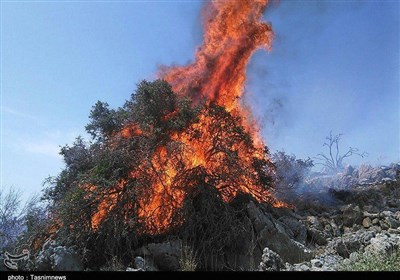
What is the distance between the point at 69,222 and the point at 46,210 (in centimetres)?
256

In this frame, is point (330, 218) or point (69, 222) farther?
point (330, 218)

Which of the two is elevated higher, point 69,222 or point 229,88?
point 229,88

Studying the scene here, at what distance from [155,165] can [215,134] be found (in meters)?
3.05

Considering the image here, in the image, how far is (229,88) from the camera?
20.1 m

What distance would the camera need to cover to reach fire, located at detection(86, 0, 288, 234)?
1473 cm

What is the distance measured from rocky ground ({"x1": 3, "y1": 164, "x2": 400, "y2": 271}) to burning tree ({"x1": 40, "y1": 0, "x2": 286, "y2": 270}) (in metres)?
0.94

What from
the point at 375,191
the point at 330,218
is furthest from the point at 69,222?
the point at 375,191

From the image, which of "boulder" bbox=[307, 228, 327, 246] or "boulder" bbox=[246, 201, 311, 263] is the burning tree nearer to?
"boulder" bbox=[246, 201, 311, 263]

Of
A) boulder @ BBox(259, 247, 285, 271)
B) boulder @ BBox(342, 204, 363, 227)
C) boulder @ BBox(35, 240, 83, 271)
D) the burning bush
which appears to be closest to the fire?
the burning bush

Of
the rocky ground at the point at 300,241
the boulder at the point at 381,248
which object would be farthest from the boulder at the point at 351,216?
the boulder at the point at 381,248

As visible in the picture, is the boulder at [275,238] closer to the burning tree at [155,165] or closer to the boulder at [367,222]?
the burning tree at [155,165]

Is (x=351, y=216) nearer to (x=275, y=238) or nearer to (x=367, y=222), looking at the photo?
(x=367, y=222)

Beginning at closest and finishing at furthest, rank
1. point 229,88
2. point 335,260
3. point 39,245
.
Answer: point 335,260 < point 39,245 < point 229,88

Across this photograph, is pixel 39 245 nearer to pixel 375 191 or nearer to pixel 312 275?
pixel 312 275
